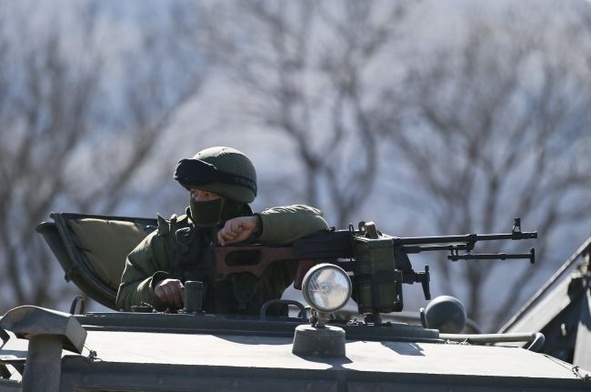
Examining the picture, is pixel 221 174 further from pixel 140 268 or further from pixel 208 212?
pixel 140 268

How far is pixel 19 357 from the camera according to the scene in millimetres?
7180

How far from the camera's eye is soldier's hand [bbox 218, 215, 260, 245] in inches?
348

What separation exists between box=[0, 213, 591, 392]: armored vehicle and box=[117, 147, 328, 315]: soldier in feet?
0.42

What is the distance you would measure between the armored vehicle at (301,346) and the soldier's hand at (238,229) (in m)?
0.07

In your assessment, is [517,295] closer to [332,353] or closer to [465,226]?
[465,226]

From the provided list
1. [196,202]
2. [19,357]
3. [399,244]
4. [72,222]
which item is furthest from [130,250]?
[19,357]

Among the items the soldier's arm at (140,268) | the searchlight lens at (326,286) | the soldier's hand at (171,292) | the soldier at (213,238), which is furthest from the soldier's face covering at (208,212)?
the searchlight lens at (326,286)

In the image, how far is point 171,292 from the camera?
8789 mm

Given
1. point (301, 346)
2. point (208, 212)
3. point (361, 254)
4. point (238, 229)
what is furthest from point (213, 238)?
point (301, 346)

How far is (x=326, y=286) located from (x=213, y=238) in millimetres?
2099

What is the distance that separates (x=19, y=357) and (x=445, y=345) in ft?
6.26

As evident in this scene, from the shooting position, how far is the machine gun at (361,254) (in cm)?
858

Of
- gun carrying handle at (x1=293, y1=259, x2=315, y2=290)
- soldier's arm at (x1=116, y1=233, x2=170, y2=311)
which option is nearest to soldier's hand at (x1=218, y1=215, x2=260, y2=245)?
gun carrying handle at (x1=293, y1=259, x2=315, y2=290)

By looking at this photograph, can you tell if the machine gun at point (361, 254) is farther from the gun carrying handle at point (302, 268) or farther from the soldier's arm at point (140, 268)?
the soldier's arm at point (140, 268)
